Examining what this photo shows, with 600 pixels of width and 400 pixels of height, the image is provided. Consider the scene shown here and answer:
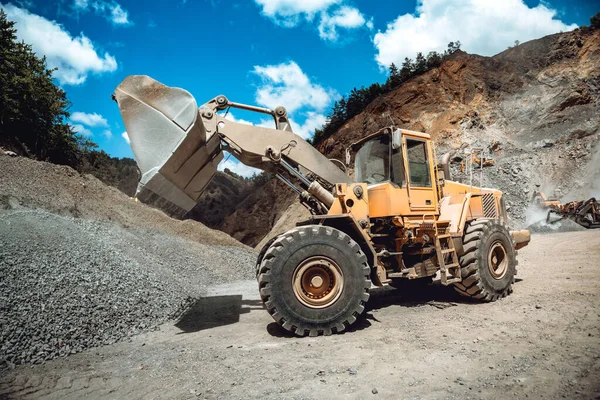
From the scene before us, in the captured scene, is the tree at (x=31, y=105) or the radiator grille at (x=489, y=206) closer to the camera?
the radiator grille at (x=489, y=206)

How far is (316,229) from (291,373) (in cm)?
177

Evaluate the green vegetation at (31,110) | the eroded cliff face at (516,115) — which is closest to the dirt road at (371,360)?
the eroded cliff face at (516,115)

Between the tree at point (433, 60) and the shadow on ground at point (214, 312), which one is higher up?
the tree at point (433, 60)

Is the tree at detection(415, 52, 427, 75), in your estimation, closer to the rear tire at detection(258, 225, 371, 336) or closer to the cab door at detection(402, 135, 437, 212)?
the cab door at detection(402, 135, 437, 212)

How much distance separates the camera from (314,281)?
14.6 ft

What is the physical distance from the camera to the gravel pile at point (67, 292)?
409 cm

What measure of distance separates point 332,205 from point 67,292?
402 centimetres

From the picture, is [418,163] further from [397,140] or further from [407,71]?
[407,71]

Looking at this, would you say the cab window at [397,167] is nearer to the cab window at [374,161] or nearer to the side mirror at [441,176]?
the cab window at [374,161]

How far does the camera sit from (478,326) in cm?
426

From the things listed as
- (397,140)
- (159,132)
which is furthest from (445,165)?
(159,132)

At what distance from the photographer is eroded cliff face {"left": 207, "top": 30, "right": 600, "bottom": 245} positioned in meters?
21.3

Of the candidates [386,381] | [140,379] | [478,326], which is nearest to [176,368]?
[140,379]

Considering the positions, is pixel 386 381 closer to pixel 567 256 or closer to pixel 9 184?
pixel 567 256
